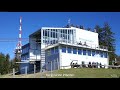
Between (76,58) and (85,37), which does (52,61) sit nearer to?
(76,58)

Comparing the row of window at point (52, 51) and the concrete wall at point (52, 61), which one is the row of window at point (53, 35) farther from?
the concrete wall at point (52, 61)

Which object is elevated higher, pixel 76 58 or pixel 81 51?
pixel 81 51

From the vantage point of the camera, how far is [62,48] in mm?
19109

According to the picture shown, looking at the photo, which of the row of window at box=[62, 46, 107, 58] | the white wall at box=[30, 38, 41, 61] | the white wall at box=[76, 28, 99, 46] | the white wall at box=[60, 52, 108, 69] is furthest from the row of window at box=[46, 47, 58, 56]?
the white wall at box=[76, 28, 99, 46]

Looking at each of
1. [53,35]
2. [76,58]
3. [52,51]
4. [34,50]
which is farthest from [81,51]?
[34,50]

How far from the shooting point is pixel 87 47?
20.3 metres

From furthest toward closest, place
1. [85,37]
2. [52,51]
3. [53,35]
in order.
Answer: [85,37] < [53,35] < [52,51]

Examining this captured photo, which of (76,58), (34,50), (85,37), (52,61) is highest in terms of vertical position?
(85,37)

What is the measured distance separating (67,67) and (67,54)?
148cm

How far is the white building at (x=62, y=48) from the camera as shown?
18828 mm

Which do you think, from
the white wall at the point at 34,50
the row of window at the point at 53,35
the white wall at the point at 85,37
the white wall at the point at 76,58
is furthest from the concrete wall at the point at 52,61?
the white wall at the point at 85,37

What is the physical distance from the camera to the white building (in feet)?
61.8

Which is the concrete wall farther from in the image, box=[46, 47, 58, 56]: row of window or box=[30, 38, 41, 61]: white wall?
box=[30, 38, 41, 61]: white wall
